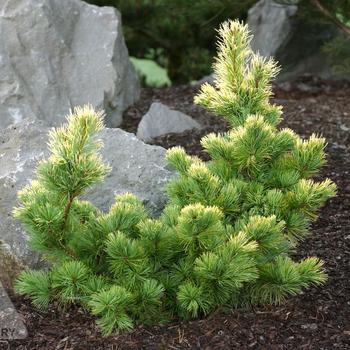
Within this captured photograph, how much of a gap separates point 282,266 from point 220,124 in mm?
2775

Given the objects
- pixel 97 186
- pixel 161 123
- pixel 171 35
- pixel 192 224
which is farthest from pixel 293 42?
pixel 192 224

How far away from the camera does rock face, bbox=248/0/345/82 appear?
7449mm

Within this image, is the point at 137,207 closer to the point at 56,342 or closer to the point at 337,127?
the point at 56,342

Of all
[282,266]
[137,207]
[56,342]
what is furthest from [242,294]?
[56,342]

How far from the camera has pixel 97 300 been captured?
289 centimetres

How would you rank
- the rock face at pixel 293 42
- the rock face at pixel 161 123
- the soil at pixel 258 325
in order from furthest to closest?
the rock face at pixel 293 42 < the rock face at pixel 161 123 < the soil at pixel 258 325

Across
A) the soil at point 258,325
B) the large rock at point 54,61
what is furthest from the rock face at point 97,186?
the large rock at point 54,61

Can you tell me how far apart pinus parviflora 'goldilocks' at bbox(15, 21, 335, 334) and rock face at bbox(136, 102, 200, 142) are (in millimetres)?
2199

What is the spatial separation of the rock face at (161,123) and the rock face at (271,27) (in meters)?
2.04

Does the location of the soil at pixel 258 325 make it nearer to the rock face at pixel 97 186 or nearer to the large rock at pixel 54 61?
the rock face at pixel 97 186

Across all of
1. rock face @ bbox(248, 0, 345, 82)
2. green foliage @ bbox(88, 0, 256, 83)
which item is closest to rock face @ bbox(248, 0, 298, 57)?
rock face @ bbox(248, 0, 345, 82)

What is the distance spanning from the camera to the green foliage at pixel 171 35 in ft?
25.8

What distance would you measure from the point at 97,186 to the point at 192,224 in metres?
0.94

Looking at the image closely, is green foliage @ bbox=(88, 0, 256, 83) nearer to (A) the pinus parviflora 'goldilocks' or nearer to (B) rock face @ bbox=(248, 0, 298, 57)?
(B) rock face @ bbox=(248, 0, 298, 57)
